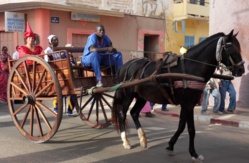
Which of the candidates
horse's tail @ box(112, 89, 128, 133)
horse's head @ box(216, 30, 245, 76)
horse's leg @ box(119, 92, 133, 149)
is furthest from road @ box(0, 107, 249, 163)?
horse's head @ box(216, 30, 245, 76)

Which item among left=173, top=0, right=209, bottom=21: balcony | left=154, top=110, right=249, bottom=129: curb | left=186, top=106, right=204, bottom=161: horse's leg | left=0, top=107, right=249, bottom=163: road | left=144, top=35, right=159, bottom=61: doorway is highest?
left=173, top=0, right=209, bottom=21: balcony

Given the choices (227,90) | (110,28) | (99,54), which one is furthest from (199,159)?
(110,28)

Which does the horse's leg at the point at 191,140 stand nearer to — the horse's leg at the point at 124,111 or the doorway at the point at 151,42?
the horse's leg at the point at 124,111

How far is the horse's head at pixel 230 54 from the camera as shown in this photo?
198 inches

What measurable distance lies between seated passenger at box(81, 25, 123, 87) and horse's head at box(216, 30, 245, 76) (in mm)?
1964

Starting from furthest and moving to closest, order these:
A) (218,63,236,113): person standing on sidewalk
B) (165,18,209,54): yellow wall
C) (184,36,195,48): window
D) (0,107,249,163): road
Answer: (184,36,195,48): window
(165,18,209,54): yellow wall
(218,63,236,113): person standing on sidewalk
(0,107,249,163): road

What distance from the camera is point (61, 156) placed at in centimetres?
550

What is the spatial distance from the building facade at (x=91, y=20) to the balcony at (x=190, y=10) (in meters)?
0.84

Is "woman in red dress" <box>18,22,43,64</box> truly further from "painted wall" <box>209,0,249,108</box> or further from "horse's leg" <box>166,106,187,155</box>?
"painted wall" <box>209,0,249,108</box>

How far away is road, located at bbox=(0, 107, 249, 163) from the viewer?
5.42 m

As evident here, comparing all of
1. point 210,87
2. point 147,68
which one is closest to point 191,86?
point 147,68

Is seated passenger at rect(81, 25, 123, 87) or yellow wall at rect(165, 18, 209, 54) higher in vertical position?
yellow wall at rect(165, 18, 209, 54)

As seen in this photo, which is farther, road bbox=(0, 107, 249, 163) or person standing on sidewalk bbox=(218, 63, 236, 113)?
person standing on sidewalk bbox=(218, 63, 236, 113)

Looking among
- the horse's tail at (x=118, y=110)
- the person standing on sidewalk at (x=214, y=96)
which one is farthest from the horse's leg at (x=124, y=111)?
the person standing on sidewalk at (x=214, y=96)
